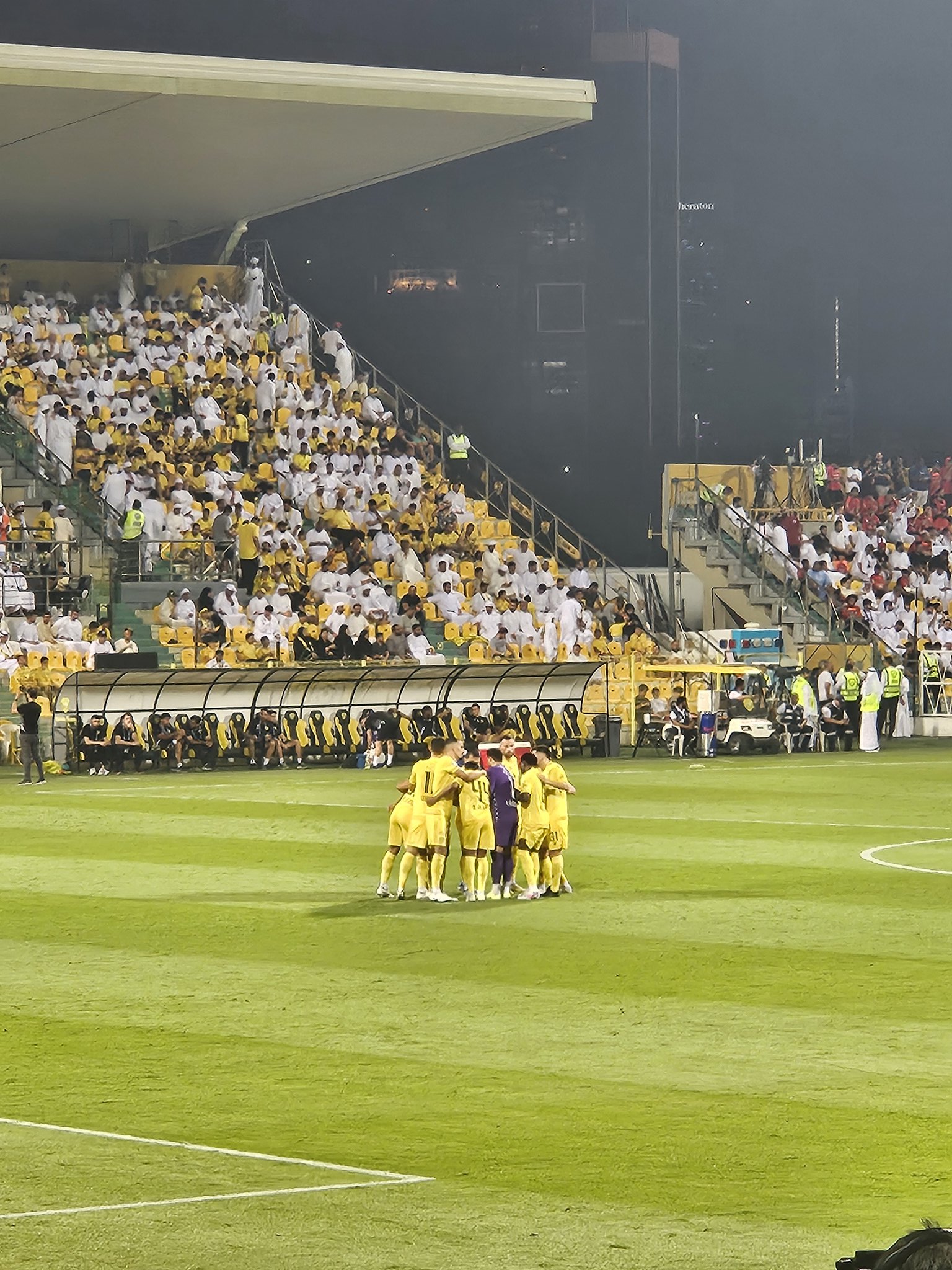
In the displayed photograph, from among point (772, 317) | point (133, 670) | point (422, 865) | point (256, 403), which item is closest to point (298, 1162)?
point (422, 865)

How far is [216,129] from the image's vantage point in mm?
42562

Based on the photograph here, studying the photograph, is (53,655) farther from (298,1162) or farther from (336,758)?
(298,1162)

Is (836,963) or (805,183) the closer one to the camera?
(836,963)

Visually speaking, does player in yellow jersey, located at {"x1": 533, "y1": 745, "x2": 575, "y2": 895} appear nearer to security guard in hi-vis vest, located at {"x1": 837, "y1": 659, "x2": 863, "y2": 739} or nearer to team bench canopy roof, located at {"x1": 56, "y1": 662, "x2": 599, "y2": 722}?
team bench canopy roof, located at {"x1": 56, "y1": 662, "x2": 599, "y2": 722}

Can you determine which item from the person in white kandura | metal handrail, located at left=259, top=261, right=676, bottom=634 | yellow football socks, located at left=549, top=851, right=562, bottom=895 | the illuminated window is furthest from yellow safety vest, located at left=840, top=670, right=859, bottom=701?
yellow football socks, located at left=549, top=851, right=562, bottom=895

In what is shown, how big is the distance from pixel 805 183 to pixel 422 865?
4101 centimetres

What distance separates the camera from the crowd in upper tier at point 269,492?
3772cm

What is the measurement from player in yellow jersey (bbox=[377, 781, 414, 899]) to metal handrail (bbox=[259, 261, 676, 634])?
85.5 feet

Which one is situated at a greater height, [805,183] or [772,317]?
[805,183]

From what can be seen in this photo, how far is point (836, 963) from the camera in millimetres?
13586

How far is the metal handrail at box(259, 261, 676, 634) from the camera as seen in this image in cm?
→ 4412

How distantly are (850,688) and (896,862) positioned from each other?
17.8m

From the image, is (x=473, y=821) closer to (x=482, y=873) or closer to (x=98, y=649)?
(x=482, y=873)

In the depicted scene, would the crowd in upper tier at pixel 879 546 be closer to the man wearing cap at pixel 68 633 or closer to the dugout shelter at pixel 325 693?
the dugout shelter at pixel 325 693
